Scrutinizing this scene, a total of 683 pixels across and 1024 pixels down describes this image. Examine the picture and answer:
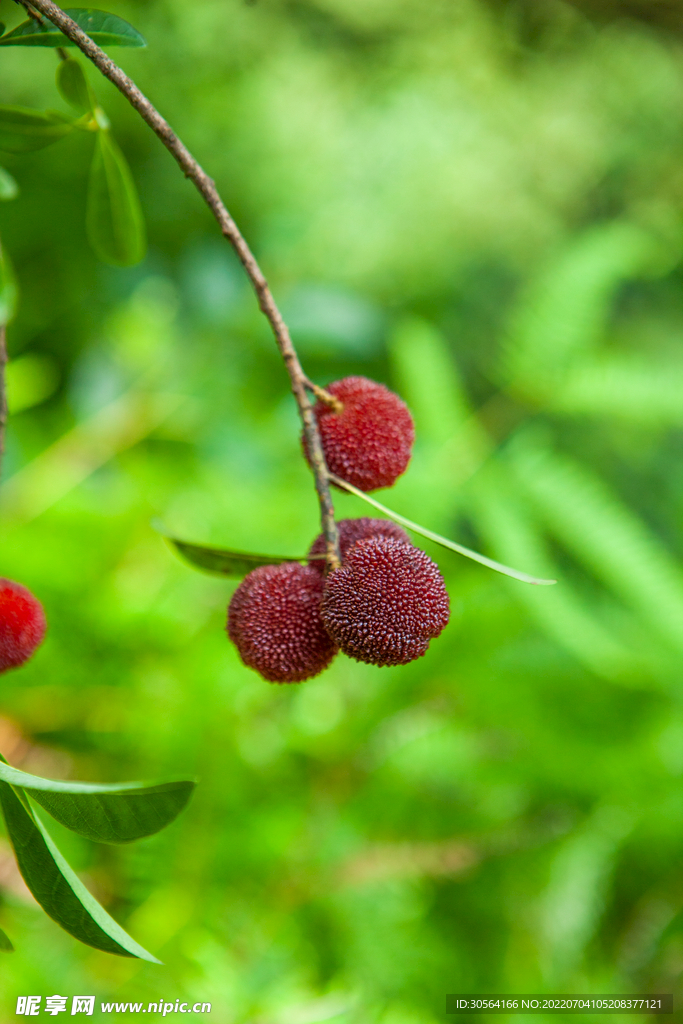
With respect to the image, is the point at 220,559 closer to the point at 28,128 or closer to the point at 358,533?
the point at 358,533

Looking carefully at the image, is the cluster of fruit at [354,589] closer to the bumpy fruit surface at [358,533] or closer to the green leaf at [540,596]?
the bumpy fruit surface at [358,533]

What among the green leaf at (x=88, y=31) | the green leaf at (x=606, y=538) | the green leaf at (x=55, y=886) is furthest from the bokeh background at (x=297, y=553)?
the green leaf at (x=88, y=31)

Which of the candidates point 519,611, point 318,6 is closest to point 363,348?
point 519,611

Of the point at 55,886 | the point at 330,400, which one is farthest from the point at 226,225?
the point at 55,886

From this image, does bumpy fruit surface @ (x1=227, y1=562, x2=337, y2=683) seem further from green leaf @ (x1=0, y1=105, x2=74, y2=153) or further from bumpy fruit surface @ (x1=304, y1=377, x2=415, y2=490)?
green leaf @ (x1=0, y1=105, x2=74, y2=153)

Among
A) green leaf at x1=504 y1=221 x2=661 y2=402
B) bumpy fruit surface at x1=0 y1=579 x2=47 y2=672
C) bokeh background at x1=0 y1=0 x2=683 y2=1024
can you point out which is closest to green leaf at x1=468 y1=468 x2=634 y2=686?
bokeh background at x1=0 y1=0 x2=683 y2=1024

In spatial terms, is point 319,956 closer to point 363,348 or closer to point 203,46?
point 363,348

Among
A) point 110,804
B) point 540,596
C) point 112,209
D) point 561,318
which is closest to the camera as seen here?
point 110,804
